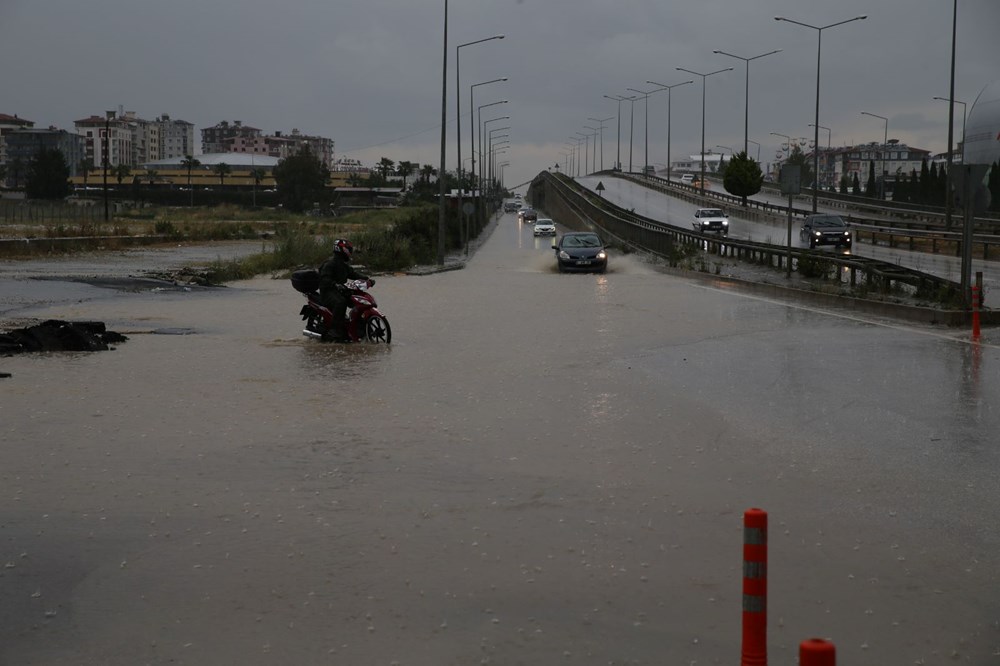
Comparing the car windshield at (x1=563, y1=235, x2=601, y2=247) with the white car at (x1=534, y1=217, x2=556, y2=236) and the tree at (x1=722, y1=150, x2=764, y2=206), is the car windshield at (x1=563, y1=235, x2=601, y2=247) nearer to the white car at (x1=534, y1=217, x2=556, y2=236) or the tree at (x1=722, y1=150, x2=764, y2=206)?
the white car at (x1=534, y1=217, x2=556, y2=236)

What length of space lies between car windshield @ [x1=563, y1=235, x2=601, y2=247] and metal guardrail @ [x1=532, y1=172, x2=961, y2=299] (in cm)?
292

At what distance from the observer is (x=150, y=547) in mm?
7359

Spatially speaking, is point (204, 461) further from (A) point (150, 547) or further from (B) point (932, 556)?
(B) point (932, 556)

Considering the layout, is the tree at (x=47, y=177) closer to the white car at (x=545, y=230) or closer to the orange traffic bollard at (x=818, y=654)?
the white car at (x=545, y=230)

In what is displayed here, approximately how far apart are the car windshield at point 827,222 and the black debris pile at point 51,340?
4506 centimetres

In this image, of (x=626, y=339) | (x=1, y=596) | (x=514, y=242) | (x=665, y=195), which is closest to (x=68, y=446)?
(x=1, y=596)

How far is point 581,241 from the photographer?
1826 inches

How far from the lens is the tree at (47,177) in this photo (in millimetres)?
149625

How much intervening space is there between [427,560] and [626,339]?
43.3ft

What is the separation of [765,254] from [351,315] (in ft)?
85.6

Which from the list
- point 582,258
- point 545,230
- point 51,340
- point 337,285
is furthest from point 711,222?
point 51,340

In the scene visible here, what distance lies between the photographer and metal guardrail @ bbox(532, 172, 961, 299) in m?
27.6

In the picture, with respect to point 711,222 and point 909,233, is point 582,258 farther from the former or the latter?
point 711,222

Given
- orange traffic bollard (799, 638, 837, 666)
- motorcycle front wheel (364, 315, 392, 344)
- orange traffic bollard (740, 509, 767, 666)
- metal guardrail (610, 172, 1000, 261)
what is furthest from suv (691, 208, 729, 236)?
orange traffic bollard (799, 638, 837, 666)
